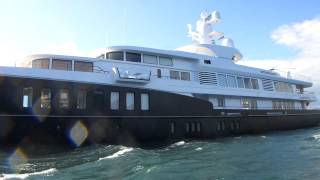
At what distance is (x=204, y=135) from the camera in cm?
2116

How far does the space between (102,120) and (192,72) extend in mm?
7452

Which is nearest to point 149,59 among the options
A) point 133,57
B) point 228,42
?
point 133,57

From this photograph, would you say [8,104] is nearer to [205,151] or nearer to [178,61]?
[205,151]

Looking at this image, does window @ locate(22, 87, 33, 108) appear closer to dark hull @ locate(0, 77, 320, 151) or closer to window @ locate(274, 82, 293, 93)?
dark hull @ locate(0, 77, 320, 151)

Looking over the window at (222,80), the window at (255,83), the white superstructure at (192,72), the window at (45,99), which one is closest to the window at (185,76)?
the white superstructure at (192,72)

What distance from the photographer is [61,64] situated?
1773 centimetres

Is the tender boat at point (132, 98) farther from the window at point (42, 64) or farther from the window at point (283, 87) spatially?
the window at point (283, 87)

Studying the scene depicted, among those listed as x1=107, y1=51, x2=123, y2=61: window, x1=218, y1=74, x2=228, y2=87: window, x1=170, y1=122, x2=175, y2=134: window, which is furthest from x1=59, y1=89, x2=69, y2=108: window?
x1=218, y1=74, x2=228, y2=87: window

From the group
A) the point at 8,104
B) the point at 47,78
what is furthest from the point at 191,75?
the point at 8,104

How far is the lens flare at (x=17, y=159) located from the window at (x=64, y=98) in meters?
2.58

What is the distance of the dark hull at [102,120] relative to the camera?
604 inches

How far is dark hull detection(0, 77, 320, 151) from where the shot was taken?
50.4 feet

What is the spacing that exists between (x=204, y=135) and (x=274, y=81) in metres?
10.4

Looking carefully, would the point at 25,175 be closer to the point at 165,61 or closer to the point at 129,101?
the point at 129,101
